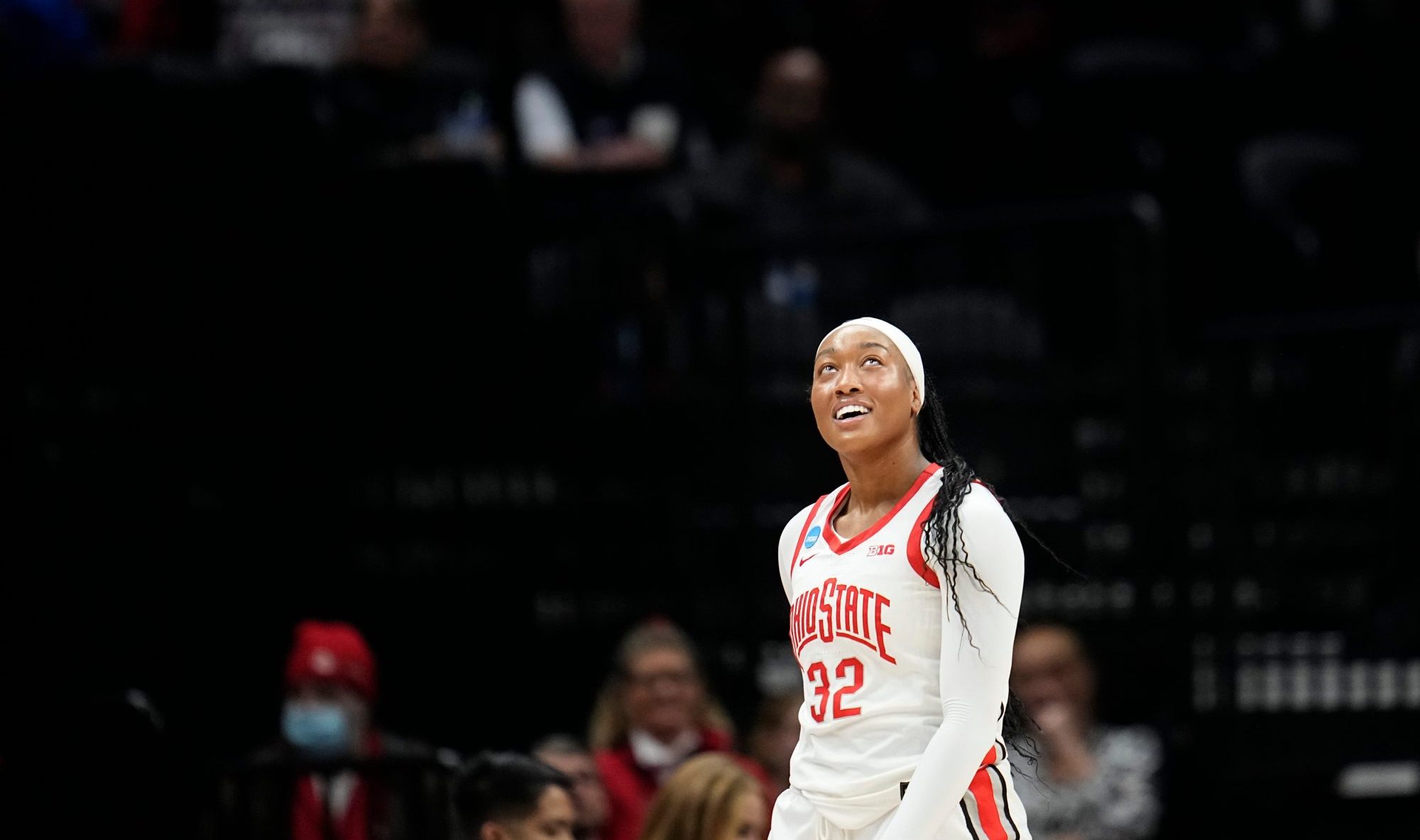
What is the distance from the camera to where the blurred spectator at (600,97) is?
9.69 metres

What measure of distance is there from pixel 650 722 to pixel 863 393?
3519 mm

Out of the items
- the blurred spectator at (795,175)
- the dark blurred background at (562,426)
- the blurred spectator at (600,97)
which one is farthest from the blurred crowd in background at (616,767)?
the blurred spectator at (600,97)

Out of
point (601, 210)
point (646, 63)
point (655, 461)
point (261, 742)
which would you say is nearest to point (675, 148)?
point (646, 63)

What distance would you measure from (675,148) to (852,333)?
219 inches

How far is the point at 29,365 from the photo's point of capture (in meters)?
7.97

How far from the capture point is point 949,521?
13.6 ft

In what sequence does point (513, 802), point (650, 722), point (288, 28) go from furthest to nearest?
1. point (288, 28)
2. point (650, 722)
3. point (513, 802)

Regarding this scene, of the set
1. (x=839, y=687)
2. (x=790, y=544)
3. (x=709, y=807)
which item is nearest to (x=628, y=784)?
(x=709, y=807)

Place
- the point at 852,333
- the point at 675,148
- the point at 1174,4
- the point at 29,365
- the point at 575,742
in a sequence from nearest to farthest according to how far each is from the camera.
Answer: the point at 852,333 < the point at 29,365 < the point at 575,742 < the point at 675,148 < the point at 1174,4

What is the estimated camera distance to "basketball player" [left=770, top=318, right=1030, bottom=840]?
13.5ft

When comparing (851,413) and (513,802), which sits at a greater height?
(851,413)

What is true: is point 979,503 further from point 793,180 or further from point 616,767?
point 793,180

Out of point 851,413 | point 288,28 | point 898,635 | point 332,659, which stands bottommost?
point 332,659

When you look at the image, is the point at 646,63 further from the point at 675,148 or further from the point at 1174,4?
the point at 1174,4
